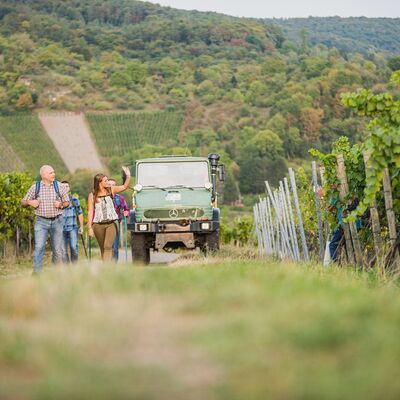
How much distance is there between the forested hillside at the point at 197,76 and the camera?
384 ft

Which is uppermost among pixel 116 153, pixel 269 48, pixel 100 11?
pixel 100 11

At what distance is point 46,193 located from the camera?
12.4 metres

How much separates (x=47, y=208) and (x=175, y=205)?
5.16m

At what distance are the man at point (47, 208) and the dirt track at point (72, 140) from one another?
9335cm

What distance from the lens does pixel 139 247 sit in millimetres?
17219

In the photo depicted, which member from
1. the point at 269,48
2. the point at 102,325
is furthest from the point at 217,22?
the point at 102,325

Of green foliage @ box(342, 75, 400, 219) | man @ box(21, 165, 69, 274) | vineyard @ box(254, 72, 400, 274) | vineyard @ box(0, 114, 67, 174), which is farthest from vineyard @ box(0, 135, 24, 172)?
green foliage @ box(342, 75, 400, 219)

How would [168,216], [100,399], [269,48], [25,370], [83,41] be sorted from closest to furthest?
1. [100,399]
2. [25,370]
3. [168,216]
4. [83,41]
5. [269,48]

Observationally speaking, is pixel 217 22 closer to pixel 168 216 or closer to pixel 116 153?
pixel 116 153

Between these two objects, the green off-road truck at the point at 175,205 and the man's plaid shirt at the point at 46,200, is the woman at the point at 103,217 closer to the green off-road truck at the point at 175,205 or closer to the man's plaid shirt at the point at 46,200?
the man's plaid shirt at the point at 46,200

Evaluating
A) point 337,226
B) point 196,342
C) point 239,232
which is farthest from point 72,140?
point 196,342

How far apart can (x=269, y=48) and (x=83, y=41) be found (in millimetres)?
37832

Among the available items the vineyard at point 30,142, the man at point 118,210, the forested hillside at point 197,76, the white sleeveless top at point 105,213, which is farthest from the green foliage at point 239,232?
the vineyard at point 30,142

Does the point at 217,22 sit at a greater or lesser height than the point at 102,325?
greater
